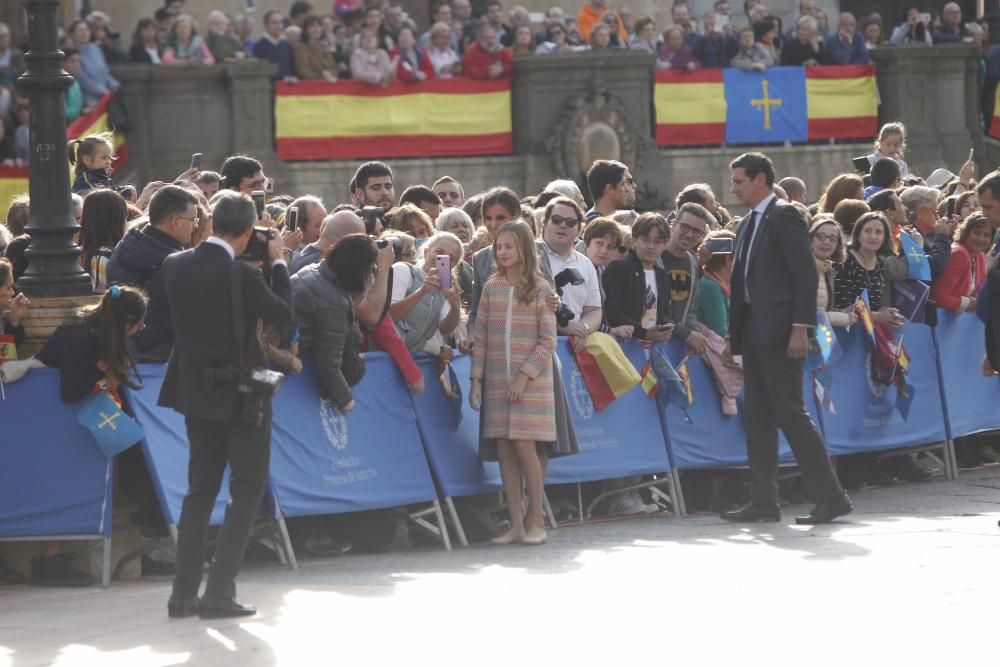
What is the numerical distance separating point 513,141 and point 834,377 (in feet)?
36.9

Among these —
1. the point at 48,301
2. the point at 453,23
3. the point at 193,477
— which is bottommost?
the point at 193,477

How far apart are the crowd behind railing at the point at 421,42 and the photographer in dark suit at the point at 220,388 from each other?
39.2 feet

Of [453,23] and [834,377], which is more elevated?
[453,23]

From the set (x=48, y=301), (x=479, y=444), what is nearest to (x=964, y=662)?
(x=479, y=444)

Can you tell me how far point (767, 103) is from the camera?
2525 centimetres

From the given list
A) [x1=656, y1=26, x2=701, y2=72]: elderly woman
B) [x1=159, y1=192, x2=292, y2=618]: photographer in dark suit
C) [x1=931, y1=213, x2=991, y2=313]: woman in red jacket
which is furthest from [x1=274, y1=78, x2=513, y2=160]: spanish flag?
[x1=159, y1=192, x2=292, y2=618]: photographer in dark suit

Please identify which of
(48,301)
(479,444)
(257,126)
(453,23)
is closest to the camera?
(48,301)

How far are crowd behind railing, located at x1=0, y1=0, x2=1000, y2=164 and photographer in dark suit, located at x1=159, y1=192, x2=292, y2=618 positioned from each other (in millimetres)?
11933

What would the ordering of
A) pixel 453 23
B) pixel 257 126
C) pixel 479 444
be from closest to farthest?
pixel 479 444, pixel 257 126, pixel 453 23

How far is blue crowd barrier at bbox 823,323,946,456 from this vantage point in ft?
44.6

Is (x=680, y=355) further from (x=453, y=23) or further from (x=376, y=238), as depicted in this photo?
(x=453, y=23)

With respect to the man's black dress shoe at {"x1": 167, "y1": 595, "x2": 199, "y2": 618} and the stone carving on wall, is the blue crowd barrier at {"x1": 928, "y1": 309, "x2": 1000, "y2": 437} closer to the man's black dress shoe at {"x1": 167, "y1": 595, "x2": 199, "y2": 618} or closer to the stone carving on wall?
the man's black dress shoe at {"x1": 167, "y1": 595, "x2": 199, "y2": 618}

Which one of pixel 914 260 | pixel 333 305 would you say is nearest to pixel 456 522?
pixel 333 305

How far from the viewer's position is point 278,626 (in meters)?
8.50
